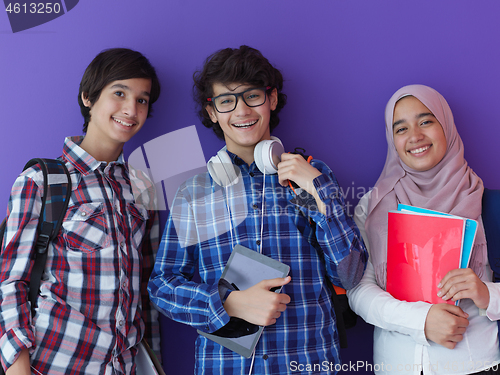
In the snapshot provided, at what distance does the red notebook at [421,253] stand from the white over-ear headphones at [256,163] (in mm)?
593

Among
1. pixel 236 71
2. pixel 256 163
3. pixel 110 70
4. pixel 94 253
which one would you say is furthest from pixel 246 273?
pixel 110 70

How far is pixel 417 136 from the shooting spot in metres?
1.73

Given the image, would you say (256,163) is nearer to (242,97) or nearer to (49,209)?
(242,97)

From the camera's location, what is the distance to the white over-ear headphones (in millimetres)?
1580

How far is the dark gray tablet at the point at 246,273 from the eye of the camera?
1436 millimetres

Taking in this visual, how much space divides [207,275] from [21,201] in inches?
32.5

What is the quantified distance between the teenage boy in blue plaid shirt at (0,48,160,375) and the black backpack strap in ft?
0.08

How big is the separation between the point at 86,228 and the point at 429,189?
1.62 meters

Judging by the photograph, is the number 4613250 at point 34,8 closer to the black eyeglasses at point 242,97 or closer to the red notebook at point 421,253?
the black eyeglasses at point 242,97

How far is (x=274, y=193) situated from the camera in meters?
1.64

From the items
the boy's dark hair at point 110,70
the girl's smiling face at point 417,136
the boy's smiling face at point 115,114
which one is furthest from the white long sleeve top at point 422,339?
the boy's dark hair at point 110,70

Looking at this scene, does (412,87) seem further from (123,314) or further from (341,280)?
(123,314)

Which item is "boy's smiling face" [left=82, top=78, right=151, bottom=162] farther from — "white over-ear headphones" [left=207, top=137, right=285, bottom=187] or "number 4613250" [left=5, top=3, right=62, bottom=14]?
"number 4613250" [left=5, top=3, right=62, bottom=14]

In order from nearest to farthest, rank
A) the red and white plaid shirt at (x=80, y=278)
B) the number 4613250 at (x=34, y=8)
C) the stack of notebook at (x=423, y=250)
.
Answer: the red and white plaid shirt at (x=80, y=278) → the stack of notebook at (x=423, y=250) → the number 4613250 at (x=34, y=8)
